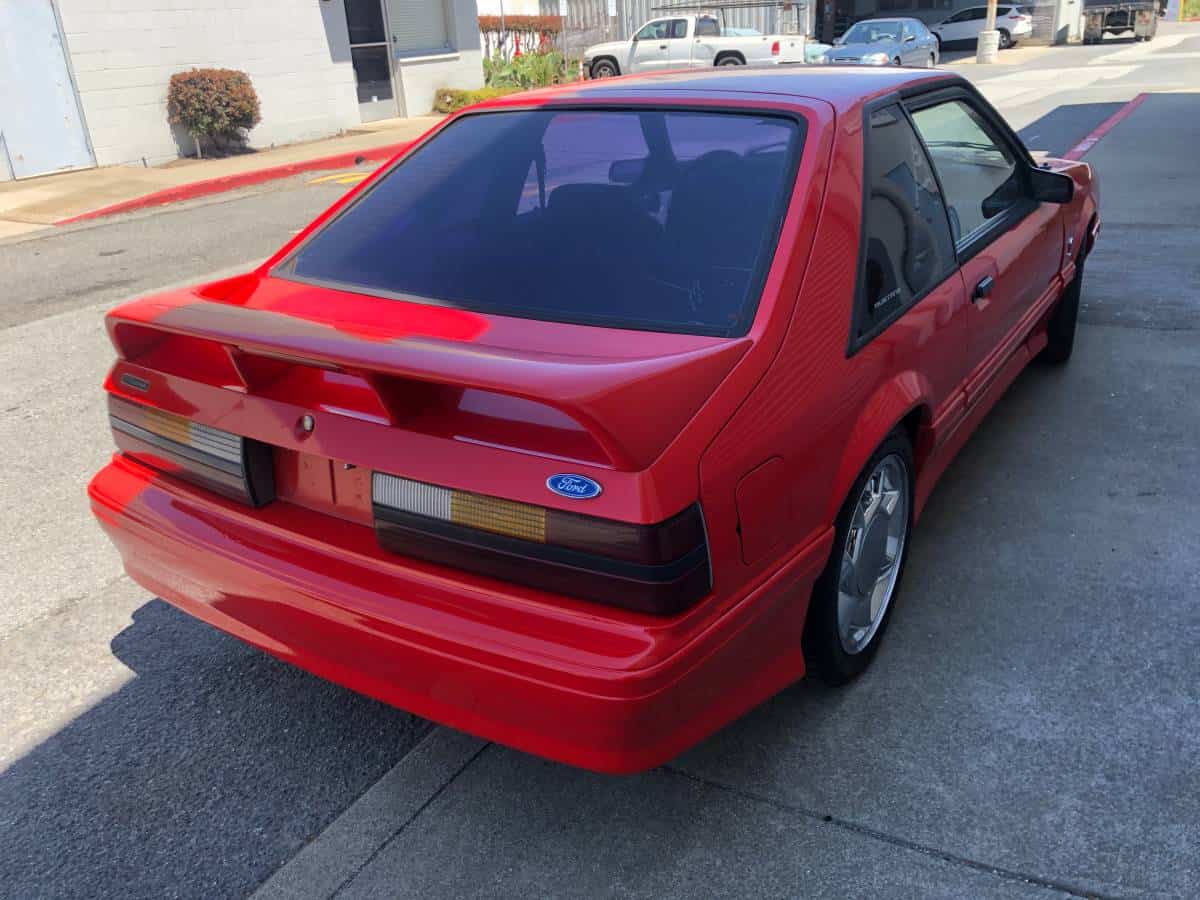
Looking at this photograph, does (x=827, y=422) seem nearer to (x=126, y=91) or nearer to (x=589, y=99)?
(x=589, y=99)

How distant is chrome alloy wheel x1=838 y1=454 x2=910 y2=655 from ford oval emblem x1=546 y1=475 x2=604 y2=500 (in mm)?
933

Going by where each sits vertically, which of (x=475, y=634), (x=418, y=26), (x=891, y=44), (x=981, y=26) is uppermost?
(x=418, y=26)

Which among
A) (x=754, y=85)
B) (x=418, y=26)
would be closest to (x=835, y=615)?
(x=754, y=85)

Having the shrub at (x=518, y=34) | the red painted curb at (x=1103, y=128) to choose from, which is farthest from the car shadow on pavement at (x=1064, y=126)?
the shrub at (x=518, y=34)

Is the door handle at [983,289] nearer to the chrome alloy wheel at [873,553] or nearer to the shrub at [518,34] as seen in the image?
the chrome alloy wheel at [873,553]

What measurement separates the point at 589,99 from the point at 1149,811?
2336 millimetres

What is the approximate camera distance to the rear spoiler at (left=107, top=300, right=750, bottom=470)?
195 cm

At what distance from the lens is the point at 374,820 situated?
2488mm

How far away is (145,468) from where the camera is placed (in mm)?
2758

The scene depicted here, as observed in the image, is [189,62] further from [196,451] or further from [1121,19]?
[1121,19]

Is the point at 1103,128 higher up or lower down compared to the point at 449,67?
lower down

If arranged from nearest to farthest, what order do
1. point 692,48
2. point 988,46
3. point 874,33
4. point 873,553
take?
point 873,553
point 692,48
point 874,33
point 988,46

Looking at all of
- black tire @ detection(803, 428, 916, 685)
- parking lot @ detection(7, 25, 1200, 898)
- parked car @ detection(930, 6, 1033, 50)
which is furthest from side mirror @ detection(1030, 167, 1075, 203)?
parked car @ detection(930, 6, 1033, 50)

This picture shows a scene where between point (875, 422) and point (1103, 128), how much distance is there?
1424cm
